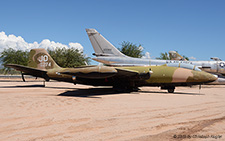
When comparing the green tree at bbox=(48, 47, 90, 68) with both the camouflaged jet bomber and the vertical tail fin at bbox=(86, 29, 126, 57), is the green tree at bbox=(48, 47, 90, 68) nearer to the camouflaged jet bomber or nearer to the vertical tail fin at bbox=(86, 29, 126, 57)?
the vertical tail fin at bbox=(86, 29, 126, 57)

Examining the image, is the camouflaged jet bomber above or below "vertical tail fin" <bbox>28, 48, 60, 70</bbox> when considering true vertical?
below

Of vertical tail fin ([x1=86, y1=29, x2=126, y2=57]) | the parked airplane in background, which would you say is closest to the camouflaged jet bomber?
the parked airplane in background

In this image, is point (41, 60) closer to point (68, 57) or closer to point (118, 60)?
point (118, 60)

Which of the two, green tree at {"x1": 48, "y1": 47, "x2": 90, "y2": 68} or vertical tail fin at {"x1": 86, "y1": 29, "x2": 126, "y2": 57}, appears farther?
green tree at {"x1": 48, "y1": 47, "x2": 90, "y2": 68}

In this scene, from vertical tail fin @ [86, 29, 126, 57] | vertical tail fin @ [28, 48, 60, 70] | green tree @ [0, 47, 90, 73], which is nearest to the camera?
vertical tail fin @ [28, 48, 60, 70]

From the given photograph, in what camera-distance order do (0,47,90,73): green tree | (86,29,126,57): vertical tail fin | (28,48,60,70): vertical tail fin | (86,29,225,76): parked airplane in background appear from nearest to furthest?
(28,48,60,70): vertical tail fin → (86,29,225,76): parked airplane in background → (86,29,126,57): vertical tail fin → (0,47,90,73): green tree

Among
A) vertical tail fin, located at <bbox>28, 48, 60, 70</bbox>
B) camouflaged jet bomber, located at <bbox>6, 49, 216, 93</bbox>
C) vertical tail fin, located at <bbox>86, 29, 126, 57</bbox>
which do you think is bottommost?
camouflaged jet bomber, located at <bbox>6, 49, 216, 93</bbox>

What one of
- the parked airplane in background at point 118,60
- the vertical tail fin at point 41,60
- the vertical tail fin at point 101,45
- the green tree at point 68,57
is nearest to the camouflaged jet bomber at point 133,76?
the vertical tail fin at point 41,60

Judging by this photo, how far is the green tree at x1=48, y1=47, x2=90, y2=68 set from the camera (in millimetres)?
51062

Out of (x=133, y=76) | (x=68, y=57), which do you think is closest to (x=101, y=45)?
(x=133, y=76)

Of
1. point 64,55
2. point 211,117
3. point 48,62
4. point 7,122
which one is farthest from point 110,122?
point 64,55

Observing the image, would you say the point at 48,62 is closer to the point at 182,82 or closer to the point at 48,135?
the point at 182,82

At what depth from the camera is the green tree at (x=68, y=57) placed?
51062 mm

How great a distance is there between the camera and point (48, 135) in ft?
17.4
